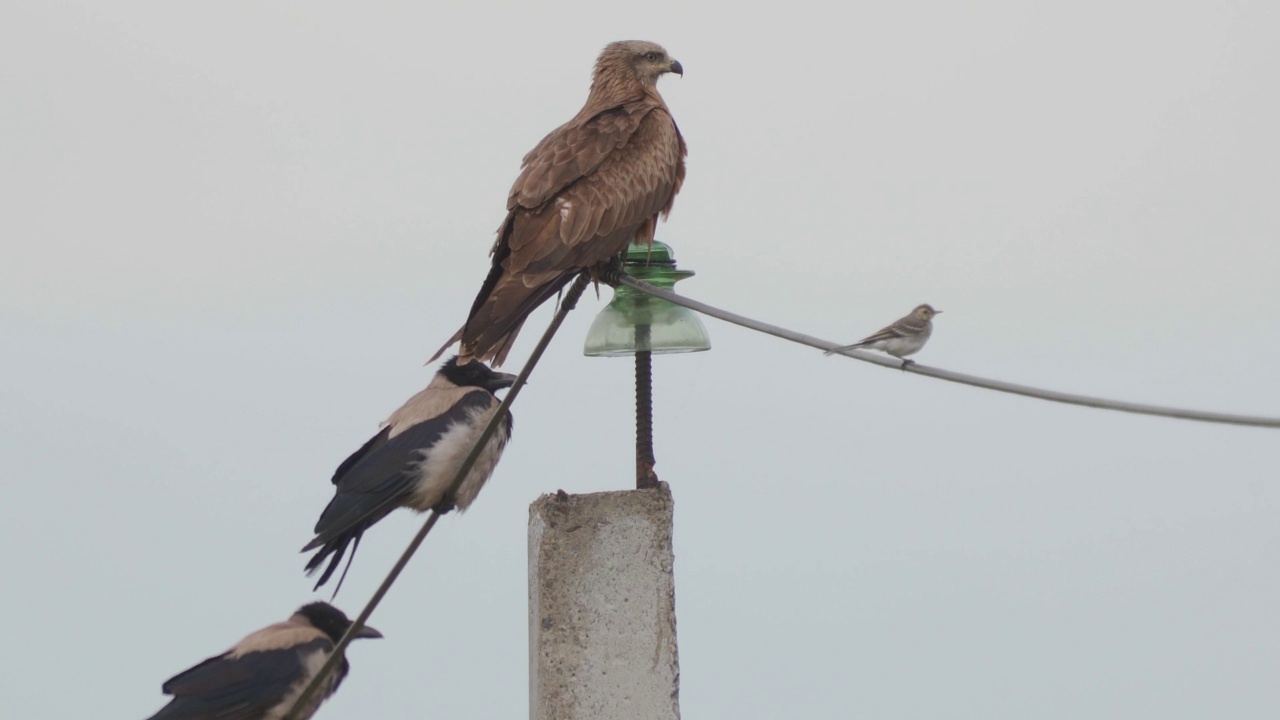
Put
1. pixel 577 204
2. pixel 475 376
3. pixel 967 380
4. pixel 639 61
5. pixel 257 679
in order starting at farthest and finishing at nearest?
pixel 639 61
pixel 475 376
pixel 577 204
pixel 257 679
pixel 967 380

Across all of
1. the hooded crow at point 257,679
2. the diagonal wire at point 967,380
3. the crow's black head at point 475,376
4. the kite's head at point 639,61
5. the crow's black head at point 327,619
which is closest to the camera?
the diagonal wire at point 967,380

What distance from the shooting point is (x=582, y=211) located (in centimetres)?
705

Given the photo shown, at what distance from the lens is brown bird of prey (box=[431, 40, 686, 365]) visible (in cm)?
663

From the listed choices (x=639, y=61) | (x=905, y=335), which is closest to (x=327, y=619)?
(x=905, y=335)

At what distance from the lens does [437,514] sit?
18.1ft

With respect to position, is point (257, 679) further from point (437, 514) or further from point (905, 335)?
point (905, 335)

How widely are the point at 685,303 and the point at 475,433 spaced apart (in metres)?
1.32

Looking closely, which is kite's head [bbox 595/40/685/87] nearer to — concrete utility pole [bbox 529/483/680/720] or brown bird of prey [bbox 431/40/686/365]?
brown bird of prey [bbox 431/40/686/365]

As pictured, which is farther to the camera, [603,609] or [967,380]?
[603,609]

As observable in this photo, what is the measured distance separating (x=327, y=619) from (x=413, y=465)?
68 cm

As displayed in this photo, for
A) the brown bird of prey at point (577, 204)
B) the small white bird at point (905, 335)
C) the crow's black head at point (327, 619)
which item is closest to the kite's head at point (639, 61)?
the brown bird of prey at point (577, 204)

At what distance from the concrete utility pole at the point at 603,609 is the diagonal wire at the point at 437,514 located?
585mm

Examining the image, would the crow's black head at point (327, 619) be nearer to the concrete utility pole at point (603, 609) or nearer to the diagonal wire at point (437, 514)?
the diagonal wire at point (437, 514)

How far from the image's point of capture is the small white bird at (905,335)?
21.2 ft
